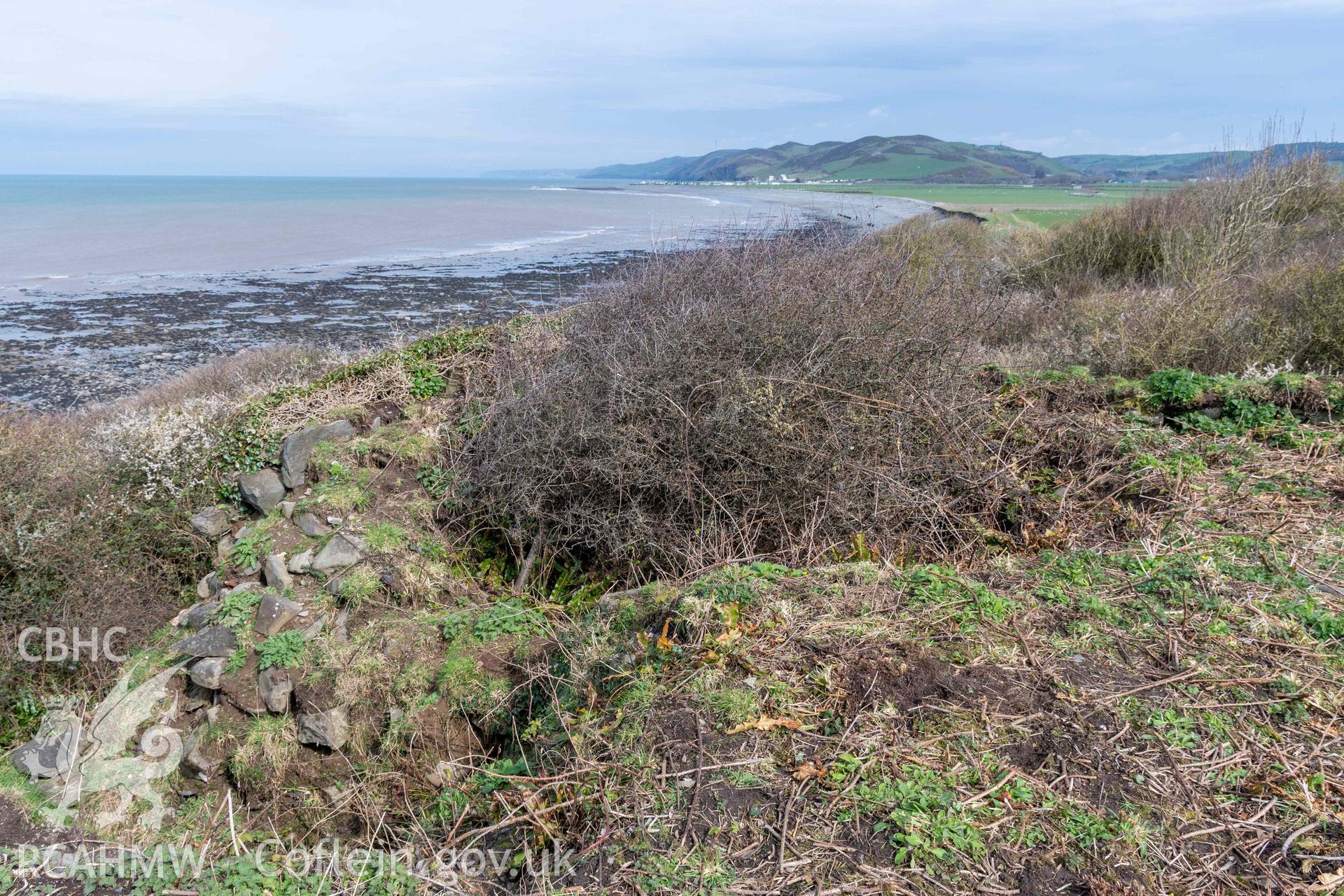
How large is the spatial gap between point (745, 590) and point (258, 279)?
27297mm

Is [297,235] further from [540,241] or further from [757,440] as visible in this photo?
[757,440]

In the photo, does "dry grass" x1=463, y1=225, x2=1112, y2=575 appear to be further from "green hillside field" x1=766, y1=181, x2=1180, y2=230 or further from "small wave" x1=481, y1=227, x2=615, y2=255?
"small wave" x1=481, y1=227, x2=615, y2=255

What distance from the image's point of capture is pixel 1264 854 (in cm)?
229

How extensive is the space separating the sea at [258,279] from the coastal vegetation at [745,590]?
13.2ft

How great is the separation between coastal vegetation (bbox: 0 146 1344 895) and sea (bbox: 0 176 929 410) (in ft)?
13.2

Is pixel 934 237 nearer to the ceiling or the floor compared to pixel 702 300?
nearer to the ceiling

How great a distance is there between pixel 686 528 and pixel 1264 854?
11.3ft

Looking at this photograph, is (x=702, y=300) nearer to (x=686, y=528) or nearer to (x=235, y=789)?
(x=686, y=528)

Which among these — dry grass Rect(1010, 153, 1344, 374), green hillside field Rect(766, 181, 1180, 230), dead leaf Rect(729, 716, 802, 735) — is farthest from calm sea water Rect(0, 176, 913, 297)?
dead leaf Rect(729, 716, 802, 735)

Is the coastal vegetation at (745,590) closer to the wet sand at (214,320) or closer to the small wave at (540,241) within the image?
the wet sand at (214,320)

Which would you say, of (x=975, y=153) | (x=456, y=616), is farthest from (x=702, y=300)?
(x=975, y=153)

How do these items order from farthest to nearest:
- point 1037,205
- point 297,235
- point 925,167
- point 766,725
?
point 925,167, point 1037,205, point 297,235, point 766,725

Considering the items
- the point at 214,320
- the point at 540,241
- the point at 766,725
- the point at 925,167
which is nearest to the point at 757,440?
the point at 766,725

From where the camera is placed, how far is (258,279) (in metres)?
26.0
